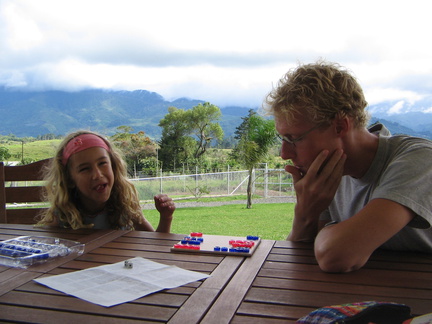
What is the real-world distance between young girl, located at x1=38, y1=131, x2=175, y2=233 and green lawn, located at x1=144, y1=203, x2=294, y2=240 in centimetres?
437

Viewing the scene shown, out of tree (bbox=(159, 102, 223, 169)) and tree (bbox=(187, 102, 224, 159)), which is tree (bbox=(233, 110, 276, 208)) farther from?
tree (bbox=(187, 102, 224, 159))

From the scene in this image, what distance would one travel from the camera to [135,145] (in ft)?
47.5

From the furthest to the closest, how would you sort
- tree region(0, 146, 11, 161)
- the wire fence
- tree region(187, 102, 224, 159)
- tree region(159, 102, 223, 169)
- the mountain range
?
the mountain range, tree region(187, 102, 224, 159), tree region(159, 102, 223, 169), tree region(0, 146, 11, 161), the wire fence

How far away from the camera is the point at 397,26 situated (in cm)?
1277

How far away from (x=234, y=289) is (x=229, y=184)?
10.8 metres

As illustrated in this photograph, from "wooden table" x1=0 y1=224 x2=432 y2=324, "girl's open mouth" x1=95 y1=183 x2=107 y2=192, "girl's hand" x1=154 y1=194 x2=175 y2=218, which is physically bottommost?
"wooden table" x1=0 y1=224 x2=432 y2=324

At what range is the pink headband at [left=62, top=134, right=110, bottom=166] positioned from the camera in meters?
1.91

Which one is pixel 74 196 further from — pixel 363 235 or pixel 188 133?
pixel 188 133

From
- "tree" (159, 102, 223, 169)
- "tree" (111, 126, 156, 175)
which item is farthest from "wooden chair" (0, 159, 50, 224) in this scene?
"tree" (159, 102, 223, 169)

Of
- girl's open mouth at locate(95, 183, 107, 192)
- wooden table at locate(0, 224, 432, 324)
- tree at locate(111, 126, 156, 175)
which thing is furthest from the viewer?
tree at locate(111, 126, 156, 175)

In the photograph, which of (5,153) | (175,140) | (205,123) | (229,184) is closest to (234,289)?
(229,184)

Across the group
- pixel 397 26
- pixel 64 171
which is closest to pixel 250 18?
pixel 397 26

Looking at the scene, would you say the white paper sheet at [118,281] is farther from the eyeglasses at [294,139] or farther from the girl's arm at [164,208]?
the girl's arm at [164,208]

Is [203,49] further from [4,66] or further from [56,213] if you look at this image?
[4,66]
